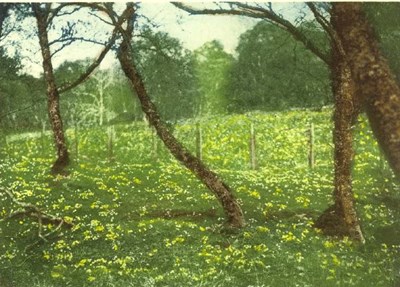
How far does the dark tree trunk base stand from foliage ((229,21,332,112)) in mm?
1958

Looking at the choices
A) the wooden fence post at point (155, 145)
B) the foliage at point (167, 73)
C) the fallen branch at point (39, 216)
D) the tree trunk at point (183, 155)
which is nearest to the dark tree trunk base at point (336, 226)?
the tree trunk at point (183, 155)

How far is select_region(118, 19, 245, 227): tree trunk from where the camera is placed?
25.4ft

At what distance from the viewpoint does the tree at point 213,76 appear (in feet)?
25.0

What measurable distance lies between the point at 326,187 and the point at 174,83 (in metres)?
3.32

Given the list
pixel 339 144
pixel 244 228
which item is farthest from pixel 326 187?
pixel 244 228

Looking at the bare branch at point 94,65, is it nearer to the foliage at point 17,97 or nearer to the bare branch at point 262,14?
the foliage at point 17,97

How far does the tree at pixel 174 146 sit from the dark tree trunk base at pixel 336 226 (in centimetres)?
142

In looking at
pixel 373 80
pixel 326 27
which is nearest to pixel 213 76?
pixel 326 27

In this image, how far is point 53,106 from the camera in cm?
779

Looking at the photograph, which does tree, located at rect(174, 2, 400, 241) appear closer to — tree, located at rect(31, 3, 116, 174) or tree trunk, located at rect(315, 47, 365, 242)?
tree trunk, located at rect(315, 47, 365, 242)

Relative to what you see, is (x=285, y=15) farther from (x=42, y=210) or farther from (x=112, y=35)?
(x=42, y=210)

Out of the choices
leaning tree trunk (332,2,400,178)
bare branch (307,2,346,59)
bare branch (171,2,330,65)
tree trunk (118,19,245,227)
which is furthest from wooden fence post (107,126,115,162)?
leaning tree trunk (332,2,400,178)

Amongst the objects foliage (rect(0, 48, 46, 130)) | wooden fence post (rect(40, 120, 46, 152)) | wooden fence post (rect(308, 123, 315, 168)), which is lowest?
wooden fence post (rect(308, 123, 315, 168))

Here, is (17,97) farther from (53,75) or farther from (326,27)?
(326,27)
